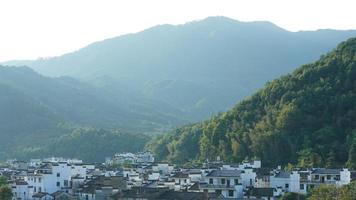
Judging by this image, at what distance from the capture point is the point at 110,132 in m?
88.7

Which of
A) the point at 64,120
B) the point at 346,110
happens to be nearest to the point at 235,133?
the point at 346,110

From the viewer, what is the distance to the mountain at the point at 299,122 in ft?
172

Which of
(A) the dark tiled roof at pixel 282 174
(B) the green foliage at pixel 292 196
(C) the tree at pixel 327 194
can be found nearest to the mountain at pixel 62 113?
(A) the dark tiled roof at pixel 282 174

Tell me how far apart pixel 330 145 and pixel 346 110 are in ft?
16.1

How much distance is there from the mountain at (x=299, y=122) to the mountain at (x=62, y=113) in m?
25.9

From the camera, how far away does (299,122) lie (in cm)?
5628

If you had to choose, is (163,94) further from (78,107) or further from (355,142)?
(355,142)

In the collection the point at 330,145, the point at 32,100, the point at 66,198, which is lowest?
the point at 66,198

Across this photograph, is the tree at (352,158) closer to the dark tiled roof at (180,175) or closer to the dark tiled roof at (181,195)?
the dark tiled roof at (180,175)

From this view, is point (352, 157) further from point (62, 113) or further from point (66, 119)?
point (62, 113)

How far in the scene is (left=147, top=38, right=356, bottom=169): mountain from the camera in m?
52.3

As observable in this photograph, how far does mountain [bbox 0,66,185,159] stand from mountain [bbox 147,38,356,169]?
2589 cm

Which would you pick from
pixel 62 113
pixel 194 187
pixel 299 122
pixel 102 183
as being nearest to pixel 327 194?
pixel 194 187

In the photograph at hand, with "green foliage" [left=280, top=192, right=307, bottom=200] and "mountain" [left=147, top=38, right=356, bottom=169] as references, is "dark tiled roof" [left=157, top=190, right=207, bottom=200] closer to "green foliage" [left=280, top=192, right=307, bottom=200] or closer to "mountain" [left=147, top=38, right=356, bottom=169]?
"green foliage" [left=280, top=192, right=307, bottom=200]
